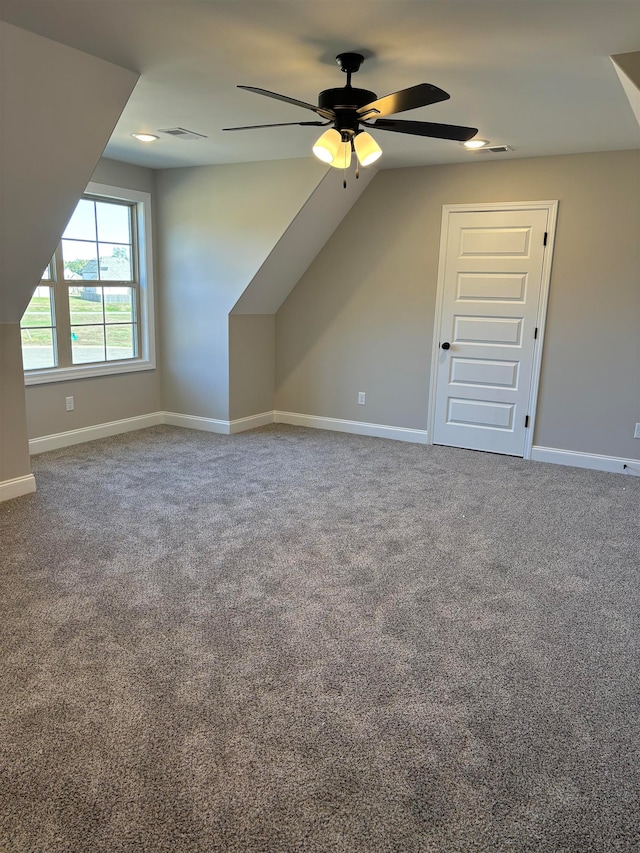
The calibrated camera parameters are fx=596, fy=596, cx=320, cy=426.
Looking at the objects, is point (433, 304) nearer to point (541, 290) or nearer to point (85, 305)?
point (541, 290)

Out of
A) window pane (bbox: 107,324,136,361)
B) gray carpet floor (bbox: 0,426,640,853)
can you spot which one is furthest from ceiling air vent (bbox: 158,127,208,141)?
gray carpet floor (bbox: 0,426,640,853)

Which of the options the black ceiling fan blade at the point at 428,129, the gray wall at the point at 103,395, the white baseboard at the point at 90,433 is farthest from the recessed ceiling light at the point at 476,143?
the white baseboard at the point at 90,433

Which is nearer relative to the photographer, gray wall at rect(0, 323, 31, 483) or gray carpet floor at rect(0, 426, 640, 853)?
gray carpet floor at rect(0, 426, 640, 853)

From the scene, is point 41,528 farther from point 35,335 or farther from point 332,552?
point 35,335

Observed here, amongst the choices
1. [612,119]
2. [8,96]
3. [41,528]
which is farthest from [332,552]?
[612,119]

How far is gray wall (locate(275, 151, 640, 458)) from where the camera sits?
4484 millimetres

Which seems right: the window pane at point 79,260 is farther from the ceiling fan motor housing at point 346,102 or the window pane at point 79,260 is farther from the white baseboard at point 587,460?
the white baseboard at point 587,460

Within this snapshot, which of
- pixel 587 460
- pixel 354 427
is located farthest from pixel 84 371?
pixel 587 460

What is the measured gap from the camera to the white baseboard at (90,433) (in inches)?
192

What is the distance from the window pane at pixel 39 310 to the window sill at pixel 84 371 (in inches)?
15.1

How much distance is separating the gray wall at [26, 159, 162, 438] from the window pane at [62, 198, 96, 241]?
230 mm

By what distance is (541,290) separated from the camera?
475 centimetres

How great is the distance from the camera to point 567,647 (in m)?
2.39

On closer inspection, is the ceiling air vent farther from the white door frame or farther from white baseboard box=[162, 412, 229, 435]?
white baseboard box=[162, 412, 229, 435]
